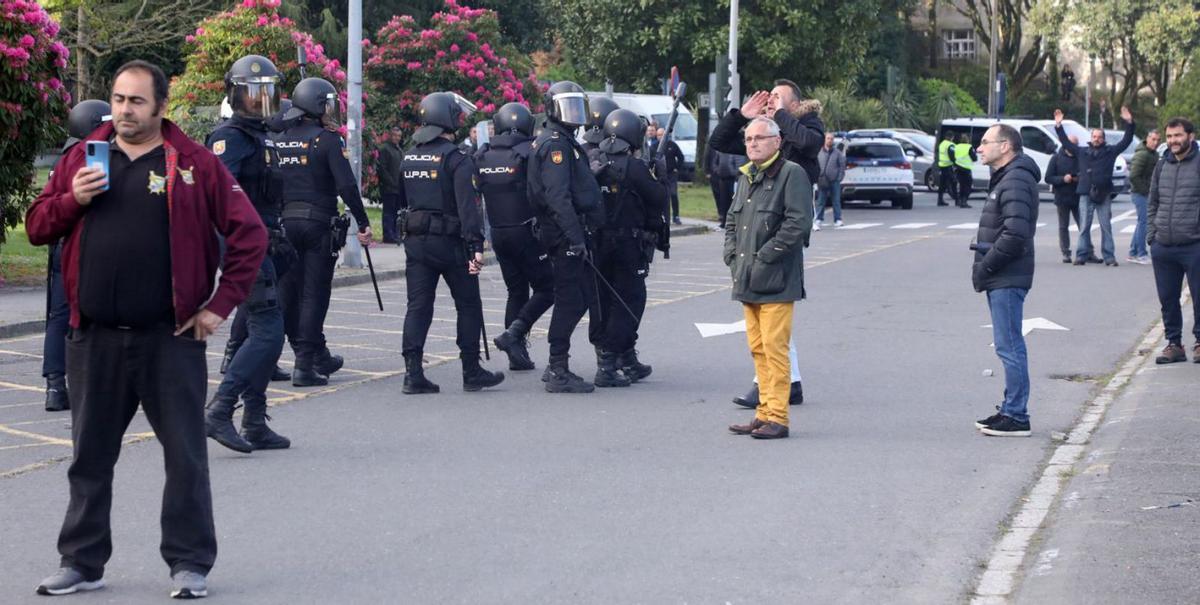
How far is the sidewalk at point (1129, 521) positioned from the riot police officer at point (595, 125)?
146 inches

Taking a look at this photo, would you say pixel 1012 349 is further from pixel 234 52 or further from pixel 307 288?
pixel 234 52

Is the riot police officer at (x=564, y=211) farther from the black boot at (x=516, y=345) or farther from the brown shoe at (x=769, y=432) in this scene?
the brown shoe at (x=769, y=432)

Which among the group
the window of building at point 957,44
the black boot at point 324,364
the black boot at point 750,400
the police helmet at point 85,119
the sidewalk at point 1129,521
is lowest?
the sidewalk at point 1129,521

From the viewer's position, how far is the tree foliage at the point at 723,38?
1436 inches

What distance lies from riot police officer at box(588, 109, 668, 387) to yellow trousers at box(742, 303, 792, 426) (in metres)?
2.12

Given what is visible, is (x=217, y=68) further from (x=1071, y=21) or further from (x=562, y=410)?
(x=1071, y=21)

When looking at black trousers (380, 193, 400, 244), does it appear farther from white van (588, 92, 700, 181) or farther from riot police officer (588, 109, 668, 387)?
white van (588, 92, 700, 181)

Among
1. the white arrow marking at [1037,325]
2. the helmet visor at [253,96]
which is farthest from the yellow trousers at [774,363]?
the white arrow marking at [1037,325]

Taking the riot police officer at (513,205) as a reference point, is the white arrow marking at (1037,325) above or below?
below

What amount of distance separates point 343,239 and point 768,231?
3.09 m

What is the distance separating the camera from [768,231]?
359 inches

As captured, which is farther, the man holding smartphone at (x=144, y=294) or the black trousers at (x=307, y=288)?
the black trousers at (x=307, y=288)

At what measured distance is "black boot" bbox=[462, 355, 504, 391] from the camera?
10805 mm

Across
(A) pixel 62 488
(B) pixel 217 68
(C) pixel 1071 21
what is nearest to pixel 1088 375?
(A) pixel 62 488
